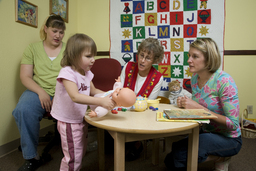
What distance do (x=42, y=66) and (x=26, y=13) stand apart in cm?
69

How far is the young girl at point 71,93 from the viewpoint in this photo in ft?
3.64

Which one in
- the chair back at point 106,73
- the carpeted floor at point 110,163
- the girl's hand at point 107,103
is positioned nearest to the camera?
the girl's hand at point 107,103

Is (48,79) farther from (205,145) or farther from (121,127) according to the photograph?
(205,145)

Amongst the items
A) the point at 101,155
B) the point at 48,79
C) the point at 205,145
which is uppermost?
the point at 48,79

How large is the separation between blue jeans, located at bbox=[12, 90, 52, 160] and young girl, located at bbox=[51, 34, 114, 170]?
0.40 m

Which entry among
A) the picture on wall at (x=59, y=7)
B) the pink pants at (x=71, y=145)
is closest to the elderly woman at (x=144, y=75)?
the pink pants at (x=71, y=145)

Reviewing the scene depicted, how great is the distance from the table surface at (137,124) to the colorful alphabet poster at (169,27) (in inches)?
66.5

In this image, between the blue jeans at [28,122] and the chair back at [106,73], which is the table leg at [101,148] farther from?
the chair back at [106,73]

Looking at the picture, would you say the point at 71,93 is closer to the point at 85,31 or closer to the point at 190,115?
the point at 190,115

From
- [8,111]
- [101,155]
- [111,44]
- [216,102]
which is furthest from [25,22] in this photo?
[216,102]

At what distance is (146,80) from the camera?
180cm

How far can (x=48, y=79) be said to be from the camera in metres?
1.80

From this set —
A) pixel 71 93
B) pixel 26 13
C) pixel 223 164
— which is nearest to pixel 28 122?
pixel 71 93

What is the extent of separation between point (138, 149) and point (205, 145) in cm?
84
